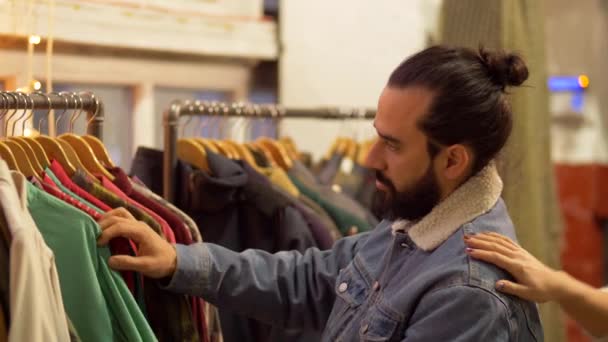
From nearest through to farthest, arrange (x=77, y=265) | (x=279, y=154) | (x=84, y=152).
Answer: (x=77, y=265) → (x=84, y=152) → (x=279, y=154)

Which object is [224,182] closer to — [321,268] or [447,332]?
[321,268]

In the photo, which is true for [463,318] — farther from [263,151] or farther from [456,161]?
[263,151]

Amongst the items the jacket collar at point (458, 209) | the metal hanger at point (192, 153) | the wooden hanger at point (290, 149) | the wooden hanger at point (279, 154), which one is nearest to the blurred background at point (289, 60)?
the wooden hanger at point (290, 149)

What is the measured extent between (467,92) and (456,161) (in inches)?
3.9

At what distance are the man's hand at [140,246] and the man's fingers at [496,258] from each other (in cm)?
43

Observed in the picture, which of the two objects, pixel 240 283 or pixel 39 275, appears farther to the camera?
pixel 240 283

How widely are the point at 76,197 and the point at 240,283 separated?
0.31 metres

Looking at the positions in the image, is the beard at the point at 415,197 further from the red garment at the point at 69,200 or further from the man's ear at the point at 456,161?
the red garment at the point at 69,200

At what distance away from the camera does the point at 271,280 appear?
1376 mm

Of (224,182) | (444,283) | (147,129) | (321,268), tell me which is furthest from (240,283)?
(147,129)

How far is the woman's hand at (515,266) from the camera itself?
1.12m

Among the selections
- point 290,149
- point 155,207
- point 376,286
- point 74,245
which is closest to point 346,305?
point 376,286

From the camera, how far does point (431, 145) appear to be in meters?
1.18

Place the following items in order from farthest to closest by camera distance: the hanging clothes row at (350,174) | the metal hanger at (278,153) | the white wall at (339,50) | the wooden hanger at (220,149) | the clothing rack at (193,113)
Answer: the white wall at (339,50), the hanging clothes row at (350,174), the metal hanger at (278,153), the wooden hanger at (220,149), the clothing rack at (193,113)
